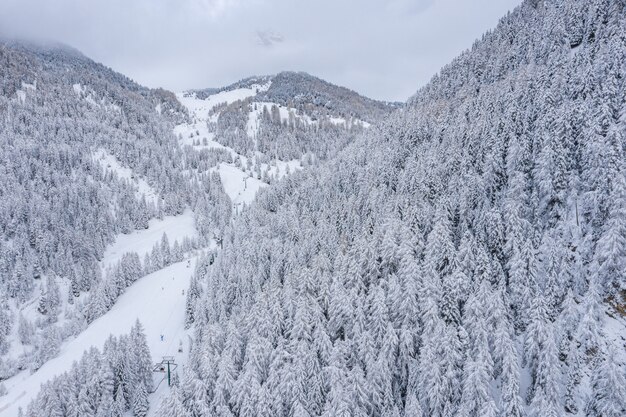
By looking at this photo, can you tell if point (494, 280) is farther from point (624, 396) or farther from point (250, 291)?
point (250, 291)

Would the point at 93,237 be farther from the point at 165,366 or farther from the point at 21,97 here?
the point at 21,97

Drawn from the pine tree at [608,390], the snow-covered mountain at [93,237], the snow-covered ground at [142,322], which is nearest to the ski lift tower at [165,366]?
the snow-covered ground at [142,322]

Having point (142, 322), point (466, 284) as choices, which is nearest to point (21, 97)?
point (142, 322)

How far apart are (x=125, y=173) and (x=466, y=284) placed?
166m

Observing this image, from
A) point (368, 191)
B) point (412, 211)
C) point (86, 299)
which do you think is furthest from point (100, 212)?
point (412, 211)

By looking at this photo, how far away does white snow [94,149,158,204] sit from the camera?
6393 inches

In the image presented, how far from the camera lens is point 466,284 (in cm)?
4219

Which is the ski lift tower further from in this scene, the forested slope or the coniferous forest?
the forested slope

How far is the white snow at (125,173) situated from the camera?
6393 inches

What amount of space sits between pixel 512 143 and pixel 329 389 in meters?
41.1

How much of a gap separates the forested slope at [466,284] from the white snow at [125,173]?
4277 inches

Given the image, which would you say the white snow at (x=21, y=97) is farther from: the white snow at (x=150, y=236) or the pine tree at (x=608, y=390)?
the pine tree at (x=608, y=390)

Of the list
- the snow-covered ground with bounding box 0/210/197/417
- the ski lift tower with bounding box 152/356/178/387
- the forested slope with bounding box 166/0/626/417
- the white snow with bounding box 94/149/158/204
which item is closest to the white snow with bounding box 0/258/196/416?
the snow-covered ground with bounding box 0/210/197/417

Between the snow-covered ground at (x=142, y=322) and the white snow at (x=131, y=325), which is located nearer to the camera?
the white snow at (x=131, y=325)
